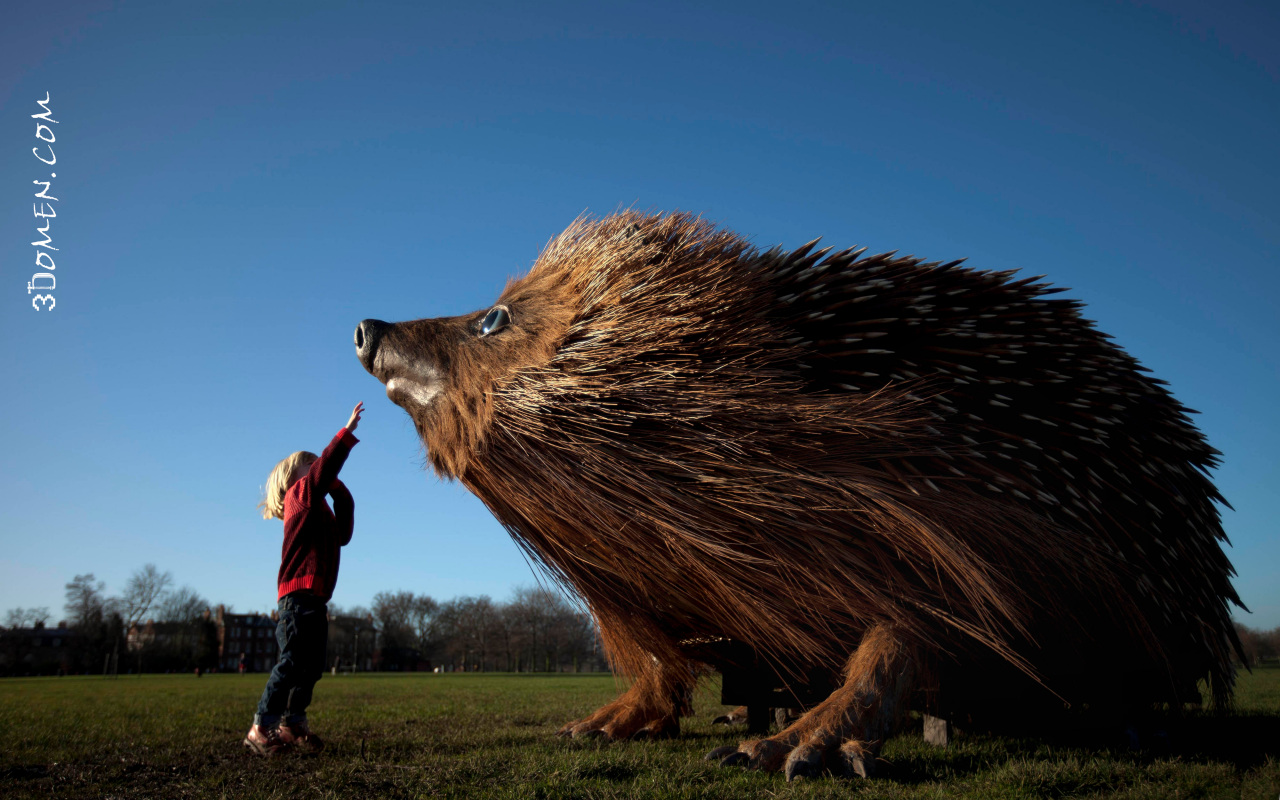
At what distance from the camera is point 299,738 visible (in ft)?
13.7

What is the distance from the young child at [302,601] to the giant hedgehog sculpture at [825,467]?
3.48 feet

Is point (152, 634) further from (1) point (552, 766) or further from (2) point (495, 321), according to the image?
(2) point (495, 321)

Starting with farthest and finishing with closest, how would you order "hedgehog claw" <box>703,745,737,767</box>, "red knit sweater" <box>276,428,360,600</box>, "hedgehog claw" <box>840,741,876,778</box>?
"red knit sweater" <box>276,428,360,600</box> → "hedgehog claw" <box>703,745,737,767</box> → "hedgehog claw" <box>840,741,876,778</box>

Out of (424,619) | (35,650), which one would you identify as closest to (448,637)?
(424,619)

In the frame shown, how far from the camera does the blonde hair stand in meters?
4.82

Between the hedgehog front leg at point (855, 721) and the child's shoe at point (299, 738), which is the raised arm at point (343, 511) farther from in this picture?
the hedgehog front leg at point (855, 721)

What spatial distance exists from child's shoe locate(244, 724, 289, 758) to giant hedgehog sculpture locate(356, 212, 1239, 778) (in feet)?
6.77

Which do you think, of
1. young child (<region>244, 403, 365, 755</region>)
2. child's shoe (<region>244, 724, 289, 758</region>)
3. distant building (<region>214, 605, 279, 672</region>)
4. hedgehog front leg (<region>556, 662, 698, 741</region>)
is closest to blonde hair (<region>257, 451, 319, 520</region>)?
young child (<region>244, 403, 365, 755</region>)

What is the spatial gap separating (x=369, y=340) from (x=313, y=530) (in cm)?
148

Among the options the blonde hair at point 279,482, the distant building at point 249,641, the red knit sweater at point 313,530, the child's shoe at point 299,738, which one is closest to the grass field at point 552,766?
the child's shoe at point 299,738

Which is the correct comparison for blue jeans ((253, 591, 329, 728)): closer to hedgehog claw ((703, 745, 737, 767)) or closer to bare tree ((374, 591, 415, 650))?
hedgehog claw ((703, 745, 737, 767))

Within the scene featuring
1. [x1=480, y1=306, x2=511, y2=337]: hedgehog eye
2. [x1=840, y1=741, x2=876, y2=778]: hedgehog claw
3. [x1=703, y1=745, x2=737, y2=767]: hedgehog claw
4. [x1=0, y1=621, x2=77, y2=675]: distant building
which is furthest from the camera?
[x1=0, y1=621, x2=77, y2=675]: distant building

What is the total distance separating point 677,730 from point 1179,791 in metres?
2.92

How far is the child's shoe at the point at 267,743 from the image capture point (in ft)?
13.3
